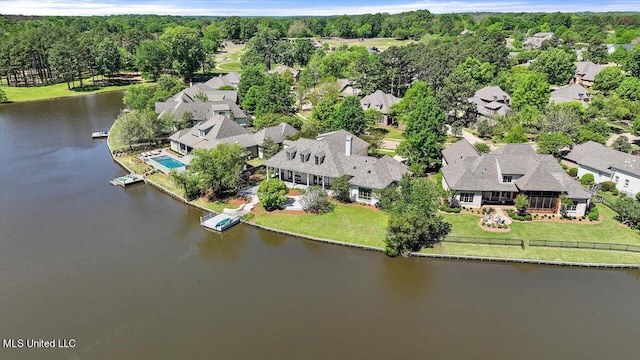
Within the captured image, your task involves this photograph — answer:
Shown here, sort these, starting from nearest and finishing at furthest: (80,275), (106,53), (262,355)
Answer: (262,355)
(80,275)
(106,53)

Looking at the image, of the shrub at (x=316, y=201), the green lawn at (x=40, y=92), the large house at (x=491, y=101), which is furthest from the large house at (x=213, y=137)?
the green lawn at (x=40, y=92)

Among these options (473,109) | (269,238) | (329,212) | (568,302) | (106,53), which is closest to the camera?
(568,302)

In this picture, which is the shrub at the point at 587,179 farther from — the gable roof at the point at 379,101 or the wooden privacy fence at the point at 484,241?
the gable roof at the point at 379,101

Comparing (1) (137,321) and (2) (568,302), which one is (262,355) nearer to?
(1) (137,321)

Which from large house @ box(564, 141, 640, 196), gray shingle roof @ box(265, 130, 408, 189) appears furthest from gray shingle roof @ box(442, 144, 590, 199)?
large house @ box(564, 141, 640, 196)

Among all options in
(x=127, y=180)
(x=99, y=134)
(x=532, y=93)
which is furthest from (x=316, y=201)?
(x=532, y=93)

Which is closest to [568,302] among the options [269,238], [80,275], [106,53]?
[269,238]
